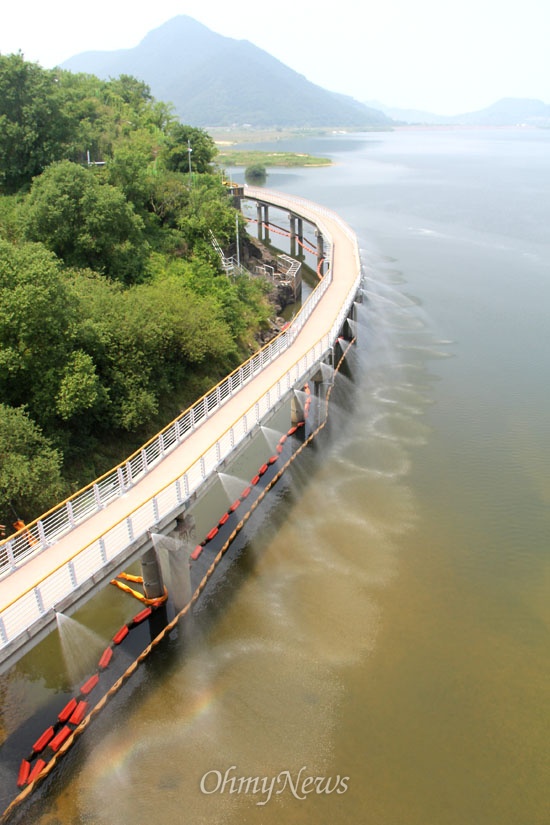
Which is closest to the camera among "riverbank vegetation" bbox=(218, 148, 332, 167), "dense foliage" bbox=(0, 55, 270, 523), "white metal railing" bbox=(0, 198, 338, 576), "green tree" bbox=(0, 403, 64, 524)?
"white metal railing" bbox=(0, 198, 338, 576)

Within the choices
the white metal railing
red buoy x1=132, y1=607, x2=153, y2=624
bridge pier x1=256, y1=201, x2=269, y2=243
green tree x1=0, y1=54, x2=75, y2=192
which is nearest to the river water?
red buoy x1=132, y1=607, x2=153, y2=624

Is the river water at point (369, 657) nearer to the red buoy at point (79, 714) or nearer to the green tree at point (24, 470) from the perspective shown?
the red buoy at point (79, 714)

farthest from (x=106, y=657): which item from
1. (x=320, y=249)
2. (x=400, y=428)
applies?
(x=320, y=249)

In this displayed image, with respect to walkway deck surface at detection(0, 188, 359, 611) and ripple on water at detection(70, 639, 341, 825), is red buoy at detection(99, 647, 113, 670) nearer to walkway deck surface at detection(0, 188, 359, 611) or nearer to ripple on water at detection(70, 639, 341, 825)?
ripple on water at detection(70, 639, 341, 825)

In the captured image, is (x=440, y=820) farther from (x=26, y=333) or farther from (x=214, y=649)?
(x=26, y=333)

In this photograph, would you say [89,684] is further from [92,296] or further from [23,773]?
[92,296]

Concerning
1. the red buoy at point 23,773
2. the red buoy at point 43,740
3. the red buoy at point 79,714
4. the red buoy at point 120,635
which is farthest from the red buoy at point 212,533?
the red buoy at point 23,773

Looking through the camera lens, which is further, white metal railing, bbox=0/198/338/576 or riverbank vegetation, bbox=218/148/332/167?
riverbank vegetation, bbox=218/148/332/167
